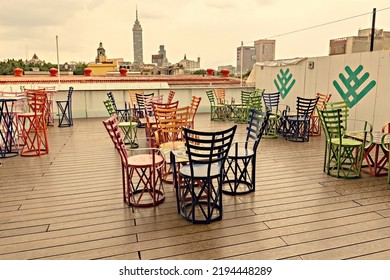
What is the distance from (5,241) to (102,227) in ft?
2.54

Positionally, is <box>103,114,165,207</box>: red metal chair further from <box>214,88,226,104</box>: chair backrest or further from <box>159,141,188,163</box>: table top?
<box>214,88,226,104</box>: chair backrest

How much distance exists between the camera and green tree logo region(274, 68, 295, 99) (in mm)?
9938

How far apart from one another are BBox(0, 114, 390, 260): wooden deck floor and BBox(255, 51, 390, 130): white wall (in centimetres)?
286

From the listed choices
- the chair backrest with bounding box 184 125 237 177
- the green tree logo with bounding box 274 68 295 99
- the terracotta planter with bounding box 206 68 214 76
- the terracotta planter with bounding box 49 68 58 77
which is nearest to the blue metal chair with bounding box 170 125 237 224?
the chair backrest with bounding box 184 125 237 177

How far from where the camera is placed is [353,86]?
24.1 ft

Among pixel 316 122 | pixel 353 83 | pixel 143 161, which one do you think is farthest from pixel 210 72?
pixel 143 161

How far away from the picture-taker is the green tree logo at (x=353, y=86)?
6.96 m

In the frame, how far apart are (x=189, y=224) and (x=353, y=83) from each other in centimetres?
607

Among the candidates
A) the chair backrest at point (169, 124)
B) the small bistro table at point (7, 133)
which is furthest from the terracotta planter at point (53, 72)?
the chair backrest at point (169, 124)

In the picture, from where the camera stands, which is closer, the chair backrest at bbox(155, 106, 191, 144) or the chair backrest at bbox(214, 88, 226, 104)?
the chair backrest at bbox(155, 106, 191, 144)

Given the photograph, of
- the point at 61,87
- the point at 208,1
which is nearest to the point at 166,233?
the point at 208,1

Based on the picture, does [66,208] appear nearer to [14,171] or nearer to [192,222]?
[192,222]

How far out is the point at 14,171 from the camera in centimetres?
475

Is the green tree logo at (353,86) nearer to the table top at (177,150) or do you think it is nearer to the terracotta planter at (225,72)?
the table top at (177,150)
